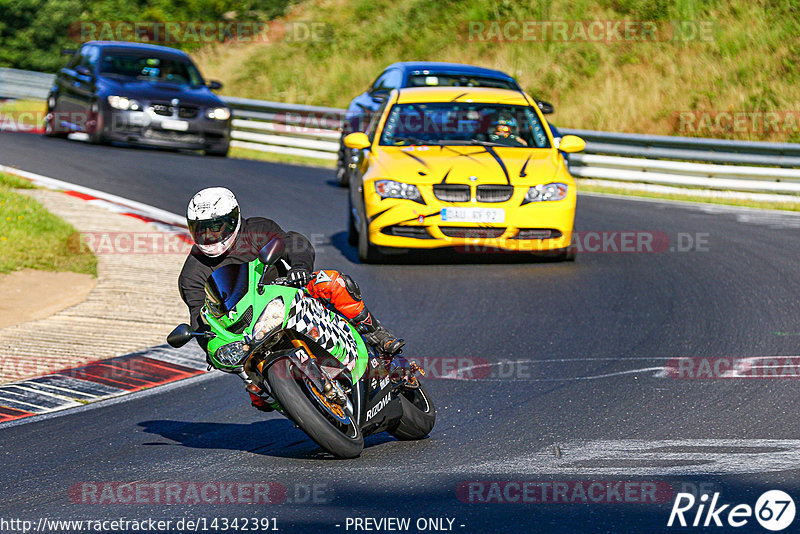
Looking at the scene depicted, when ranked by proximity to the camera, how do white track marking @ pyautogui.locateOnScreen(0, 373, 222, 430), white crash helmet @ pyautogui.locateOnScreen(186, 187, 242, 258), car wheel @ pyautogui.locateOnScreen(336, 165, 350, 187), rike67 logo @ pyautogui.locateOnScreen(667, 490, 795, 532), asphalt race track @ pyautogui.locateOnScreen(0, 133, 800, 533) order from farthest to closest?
car wheel @ pyautogui.locateOnScreen(336, 165, 350, 187), white track marking @ pyautogui.locateOnScreen(0, 373, 222, 430), white crash helmet @ pyautogui.locateOnScreen(186, 187, 242, 258), asphalt race track @ pyautogui.locateOnScreen(0, 133, 800, 533), rike67 logo @ pyautogui.locateOnScreen(667, 490, 795, 532)

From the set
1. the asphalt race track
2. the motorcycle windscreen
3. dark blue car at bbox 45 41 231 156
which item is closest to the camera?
the asphalt race track

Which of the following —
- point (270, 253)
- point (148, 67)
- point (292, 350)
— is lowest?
point (148, 67)

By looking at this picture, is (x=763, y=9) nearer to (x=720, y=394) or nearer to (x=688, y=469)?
(x=720, y=394)

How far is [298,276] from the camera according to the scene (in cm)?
581

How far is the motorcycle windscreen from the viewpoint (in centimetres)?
547

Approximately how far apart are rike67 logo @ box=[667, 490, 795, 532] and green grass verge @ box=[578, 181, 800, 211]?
546 inches

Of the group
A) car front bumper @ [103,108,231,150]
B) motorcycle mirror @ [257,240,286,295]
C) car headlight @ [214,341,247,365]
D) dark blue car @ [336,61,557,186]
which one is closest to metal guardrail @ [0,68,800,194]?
car front bumper @ [103,108,231,150]

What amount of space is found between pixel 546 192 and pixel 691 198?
25.5 ft

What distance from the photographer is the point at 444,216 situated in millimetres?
12195

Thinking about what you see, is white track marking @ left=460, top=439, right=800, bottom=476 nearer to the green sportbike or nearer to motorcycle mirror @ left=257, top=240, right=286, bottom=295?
the green sportbike

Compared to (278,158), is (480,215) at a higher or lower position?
higher

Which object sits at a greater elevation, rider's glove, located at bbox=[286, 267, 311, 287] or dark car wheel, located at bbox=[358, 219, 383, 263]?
rider's glove, located at bbox=[286, 267, 311, 287]

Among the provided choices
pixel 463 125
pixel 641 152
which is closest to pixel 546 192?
pixel 463 125

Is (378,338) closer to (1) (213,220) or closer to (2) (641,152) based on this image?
(1) (213,220)
